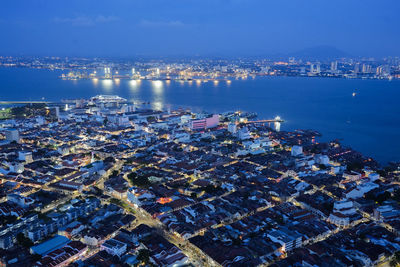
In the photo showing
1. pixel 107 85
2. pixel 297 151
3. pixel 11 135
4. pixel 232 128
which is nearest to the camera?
pixel 297 151

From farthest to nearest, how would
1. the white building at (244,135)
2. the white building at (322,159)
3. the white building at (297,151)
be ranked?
1. the white building at (244,135)
2. the white building at (297,151)
3. the white building at (322,159)

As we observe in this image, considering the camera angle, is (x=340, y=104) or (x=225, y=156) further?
(x=340, y=104)

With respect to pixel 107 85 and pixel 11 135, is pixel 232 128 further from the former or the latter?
pixel 107 85

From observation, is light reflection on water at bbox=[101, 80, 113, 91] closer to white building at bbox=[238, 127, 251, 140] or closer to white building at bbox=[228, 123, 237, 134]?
white building at bbox=[228, 123, 237, 134]

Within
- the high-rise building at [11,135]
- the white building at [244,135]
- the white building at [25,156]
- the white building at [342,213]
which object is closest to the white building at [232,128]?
the white building at [244,135]

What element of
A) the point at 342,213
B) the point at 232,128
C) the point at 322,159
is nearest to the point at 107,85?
the point at 232,128

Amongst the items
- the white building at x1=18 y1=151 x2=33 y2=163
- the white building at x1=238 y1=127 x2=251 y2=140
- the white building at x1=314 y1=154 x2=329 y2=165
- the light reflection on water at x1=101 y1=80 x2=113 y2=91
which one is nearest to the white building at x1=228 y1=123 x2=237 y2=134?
the white building at x1=238 y1=127 x2=251 y2=140

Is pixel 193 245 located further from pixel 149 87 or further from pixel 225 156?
pixel 149 87

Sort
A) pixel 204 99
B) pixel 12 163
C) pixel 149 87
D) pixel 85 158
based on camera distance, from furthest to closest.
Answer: pixel 149 87 → pixel 204 99 → pixel 85 158 → pixel 12 163

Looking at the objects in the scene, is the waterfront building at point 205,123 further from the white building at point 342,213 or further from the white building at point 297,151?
the white building at point 342,213

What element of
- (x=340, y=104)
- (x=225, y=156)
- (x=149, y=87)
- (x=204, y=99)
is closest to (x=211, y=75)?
(x=149, y=87)

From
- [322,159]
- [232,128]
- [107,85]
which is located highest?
[107,85]
